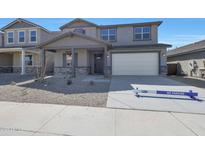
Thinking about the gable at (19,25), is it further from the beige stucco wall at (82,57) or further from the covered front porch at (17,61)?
the beige stucco wall at (82,57)

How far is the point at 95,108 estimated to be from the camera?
5918 millimetres

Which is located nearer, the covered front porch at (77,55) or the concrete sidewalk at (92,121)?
the concrete sidewalk at (92,121)

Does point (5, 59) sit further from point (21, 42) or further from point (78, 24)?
point (78, 24)

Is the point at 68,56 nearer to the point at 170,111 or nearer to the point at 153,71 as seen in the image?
the point at 153,71

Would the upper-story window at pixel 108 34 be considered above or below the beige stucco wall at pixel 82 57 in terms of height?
above

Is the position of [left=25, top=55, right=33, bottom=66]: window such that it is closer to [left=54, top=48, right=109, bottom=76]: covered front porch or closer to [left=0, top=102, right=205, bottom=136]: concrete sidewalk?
[left=54, top=48, right=109, bottom=76]: covered front porch

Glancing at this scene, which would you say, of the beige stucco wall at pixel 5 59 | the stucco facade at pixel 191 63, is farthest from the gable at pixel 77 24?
the stucco facade at pixel 191 63

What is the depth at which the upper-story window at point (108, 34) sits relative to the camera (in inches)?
762

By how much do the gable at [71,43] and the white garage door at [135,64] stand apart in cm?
410

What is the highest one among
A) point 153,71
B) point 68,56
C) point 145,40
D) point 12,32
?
point 12,32

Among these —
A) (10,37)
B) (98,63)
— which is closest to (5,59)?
(10,37)

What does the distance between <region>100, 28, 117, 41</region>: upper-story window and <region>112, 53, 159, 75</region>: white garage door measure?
2643 mm

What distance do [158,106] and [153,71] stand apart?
1160cm
